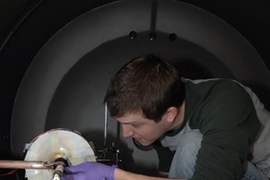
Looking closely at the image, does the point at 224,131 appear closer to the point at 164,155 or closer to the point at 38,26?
the point at 164,155

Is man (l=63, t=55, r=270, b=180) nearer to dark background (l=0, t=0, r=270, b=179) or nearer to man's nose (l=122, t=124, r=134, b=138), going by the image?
man's nose (l=122, t=124, r=134, b=138)

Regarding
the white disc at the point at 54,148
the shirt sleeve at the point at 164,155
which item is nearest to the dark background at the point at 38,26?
the white disc at the point at 54,148

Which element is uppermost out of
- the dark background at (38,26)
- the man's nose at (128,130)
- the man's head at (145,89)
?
the dark background at (38,26)

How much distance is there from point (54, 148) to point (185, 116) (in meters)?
0.30

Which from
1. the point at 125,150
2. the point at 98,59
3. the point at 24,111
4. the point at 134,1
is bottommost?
the point at 125,150

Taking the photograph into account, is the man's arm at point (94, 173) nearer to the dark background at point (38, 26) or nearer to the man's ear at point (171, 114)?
the man's ear at point (171, 114)

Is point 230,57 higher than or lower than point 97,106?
higher

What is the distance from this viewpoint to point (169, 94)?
851 millimetres

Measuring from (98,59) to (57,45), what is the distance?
5.2 inches

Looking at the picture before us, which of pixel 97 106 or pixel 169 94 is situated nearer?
pixel 169 94

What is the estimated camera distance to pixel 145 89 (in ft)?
2.74

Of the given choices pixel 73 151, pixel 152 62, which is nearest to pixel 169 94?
pixel 152 62

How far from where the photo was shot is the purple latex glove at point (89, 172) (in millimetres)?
854

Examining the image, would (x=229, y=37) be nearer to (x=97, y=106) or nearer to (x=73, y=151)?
(x=97, y=106)
